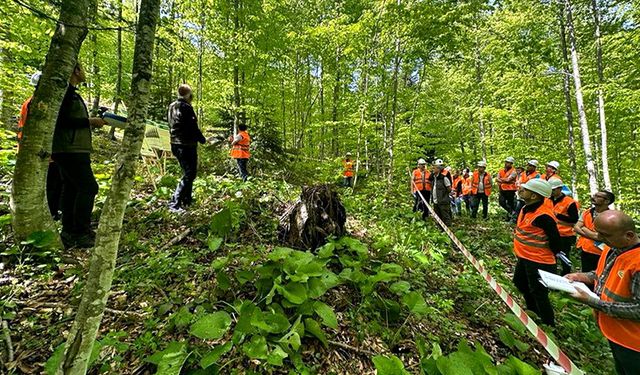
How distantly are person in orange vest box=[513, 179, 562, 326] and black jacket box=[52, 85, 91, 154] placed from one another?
5.72 m

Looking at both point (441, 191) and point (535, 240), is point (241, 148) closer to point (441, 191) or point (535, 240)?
point (441, 191)

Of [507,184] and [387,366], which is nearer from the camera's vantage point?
[387,366]

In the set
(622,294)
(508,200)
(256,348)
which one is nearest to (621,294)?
(622,294)

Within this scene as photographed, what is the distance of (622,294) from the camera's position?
243 centimetres

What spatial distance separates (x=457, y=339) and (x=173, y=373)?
112 inches

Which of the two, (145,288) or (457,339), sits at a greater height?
(145,288)

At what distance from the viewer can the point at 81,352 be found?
160cm

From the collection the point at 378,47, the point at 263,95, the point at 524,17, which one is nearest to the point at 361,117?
the point at 378,47

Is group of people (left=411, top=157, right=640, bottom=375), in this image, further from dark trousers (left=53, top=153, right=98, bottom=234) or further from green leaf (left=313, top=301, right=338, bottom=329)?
dark trousers (left=53, top=153, right=98, bottom=234)

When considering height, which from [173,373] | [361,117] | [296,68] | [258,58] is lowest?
[173,373]

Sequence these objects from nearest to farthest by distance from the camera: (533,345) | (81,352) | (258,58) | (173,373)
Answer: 1. (81,352)
2. (173,373)
3. (533,345)
4. (258,58)

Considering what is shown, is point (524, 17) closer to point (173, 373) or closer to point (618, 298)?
point (618, 298)

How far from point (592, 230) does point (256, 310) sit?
575cm

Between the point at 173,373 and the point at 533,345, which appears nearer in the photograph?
the point at 173,373
